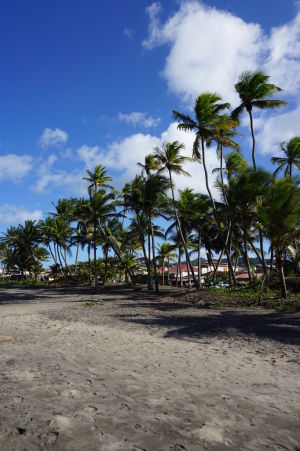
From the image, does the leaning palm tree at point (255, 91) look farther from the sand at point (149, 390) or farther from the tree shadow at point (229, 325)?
the sand at point (149, 390)

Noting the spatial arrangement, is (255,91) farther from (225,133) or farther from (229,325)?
(229,325)

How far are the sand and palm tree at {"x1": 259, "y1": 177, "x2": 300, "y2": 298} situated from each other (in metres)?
6.24

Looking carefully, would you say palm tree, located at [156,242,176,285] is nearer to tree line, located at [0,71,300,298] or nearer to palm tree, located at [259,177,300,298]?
tree line, located at [0,71,300,298]

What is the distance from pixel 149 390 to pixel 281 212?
11798 mm

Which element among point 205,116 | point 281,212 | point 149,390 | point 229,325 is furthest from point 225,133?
point 149,390

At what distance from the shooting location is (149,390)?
4637 millimetres

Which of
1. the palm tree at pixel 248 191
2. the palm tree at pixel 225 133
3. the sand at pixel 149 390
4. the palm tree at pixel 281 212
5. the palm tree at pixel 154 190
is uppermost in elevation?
the palm tree at pixel 225 133

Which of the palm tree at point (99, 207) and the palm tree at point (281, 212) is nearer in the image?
the palm tree at point (281, 212)

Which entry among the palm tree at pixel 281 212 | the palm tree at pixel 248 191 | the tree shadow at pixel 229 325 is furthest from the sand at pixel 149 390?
the palm tree at pixel 248 191

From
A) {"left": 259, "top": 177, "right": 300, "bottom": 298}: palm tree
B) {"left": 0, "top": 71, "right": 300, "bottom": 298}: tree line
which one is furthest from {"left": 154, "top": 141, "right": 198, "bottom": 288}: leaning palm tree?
{"left": 259, "top": 177, "right": 300, "bottom": 298}: palm tree

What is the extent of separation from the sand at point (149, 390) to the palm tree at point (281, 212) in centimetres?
624

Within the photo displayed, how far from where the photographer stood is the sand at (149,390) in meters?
3.30

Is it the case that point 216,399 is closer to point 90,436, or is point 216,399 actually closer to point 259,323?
point 90,436

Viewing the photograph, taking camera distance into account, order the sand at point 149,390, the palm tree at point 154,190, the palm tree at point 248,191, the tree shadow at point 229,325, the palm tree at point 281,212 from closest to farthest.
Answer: the sand at point 149,390
the tree shadow at point 229,325
the palm tree at point 281,212
the palm tree at point 248,191
the palm tree at point 154,190
